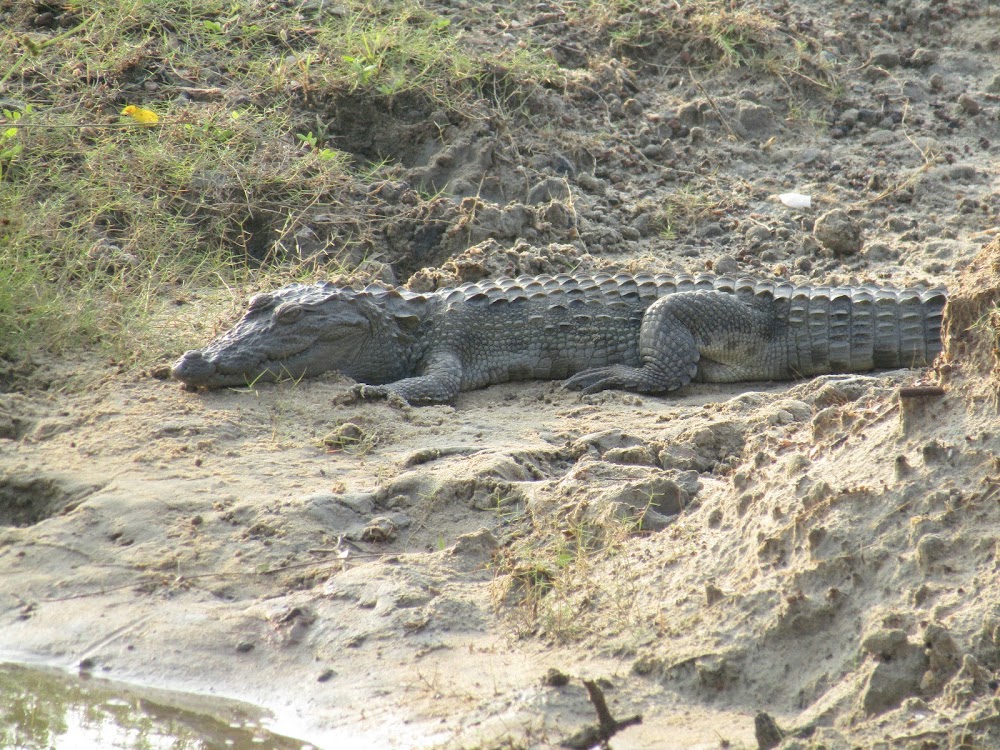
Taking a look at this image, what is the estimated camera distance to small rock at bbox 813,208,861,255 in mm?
6836

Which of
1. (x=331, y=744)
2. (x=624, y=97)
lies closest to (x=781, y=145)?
(x=624, y=97)

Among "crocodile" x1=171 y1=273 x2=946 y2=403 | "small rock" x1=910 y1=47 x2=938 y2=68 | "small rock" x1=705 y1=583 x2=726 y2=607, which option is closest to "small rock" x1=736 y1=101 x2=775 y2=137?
"small rock" x1=910 y1=47 x2=938 y2=68

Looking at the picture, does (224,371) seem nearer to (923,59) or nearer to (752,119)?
(752,119)

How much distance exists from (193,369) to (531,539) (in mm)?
2043

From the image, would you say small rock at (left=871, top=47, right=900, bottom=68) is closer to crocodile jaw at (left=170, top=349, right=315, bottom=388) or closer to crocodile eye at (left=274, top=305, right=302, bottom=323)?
crocodile eye at (left=274, top=305, right=302, bottom=323)

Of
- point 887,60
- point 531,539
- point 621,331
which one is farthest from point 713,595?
point 887,60

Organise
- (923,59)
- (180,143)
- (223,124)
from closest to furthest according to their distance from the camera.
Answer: (180,143) → (223,124) → (923,59)

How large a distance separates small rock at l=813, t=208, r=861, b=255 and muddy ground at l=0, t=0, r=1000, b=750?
0.06 ft

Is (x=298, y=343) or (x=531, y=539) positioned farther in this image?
(x=298, y=343)

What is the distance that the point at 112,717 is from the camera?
3494 mm

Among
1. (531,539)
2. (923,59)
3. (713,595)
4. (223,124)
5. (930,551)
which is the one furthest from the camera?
(923,59)

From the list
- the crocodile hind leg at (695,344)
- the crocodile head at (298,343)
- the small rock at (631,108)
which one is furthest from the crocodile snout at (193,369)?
the small rock at (631,108)

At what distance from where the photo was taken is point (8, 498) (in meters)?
4.40

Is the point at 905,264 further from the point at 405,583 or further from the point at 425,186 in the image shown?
the point at 405,583
